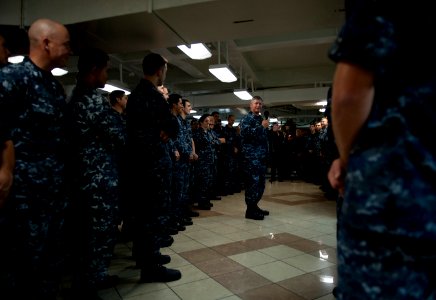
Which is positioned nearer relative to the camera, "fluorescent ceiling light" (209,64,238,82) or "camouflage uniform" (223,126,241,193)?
"fluorescent ceiling light" (209,64,238,82)

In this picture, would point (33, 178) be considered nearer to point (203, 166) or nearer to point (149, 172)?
point (149, 172)

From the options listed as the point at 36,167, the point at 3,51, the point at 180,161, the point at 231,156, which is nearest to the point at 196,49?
the point at 180,161

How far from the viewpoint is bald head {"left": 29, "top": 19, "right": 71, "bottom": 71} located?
5.87ft

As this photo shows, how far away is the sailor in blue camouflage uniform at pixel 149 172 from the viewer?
8.27ft

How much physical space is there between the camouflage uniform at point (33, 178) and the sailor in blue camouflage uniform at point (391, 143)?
5.13 ft

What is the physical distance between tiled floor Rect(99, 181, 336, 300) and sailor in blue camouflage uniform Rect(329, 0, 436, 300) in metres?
1.65

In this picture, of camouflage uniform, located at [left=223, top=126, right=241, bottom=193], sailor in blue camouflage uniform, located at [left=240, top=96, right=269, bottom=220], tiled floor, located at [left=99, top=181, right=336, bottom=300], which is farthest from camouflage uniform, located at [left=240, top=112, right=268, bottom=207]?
camouflage uniform, located at [left=223, top=126, right=241, bottom=193]

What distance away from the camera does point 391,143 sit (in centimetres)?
82

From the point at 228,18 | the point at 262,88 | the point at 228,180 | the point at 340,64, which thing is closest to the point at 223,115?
the point at 262,88

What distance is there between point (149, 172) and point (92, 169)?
1.61 ft

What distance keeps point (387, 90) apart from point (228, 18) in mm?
3132

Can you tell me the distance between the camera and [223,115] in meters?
22.6

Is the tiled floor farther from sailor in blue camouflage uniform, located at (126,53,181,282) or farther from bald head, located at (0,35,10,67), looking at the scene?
bald head, located at (0,35,10,67)

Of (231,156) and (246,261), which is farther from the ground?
(231,156)
